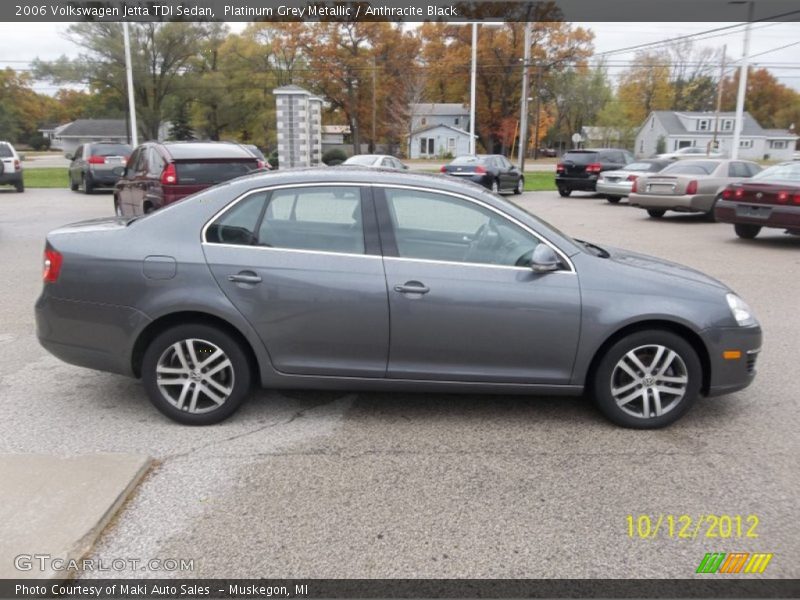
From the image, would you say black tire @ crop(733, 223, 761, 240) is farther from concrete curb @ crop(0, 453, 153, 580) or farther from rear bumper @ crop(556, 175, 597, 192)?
A: concrete curb @ crop(0, 453, 153, 580)

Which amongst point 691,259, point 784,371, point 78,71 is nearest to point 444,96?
point 78,71

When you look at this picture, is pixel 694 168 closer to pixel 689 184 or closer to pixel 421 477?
pixel 689 184

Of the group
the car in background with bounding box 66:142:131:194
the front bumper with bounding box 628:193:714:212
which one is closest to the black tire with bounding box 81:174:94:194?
the car in background with bounding box 66:142:131:194

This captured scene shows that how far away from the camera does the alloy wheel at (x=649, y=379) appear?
417 cm

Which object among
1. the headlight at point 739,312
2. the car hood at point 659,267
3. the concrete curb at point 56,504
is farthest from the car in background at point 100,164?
the headlight at point 739,312

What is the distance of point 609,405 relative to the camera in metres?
4.23

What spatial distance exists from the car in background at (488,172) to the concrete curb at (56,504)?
18093mm

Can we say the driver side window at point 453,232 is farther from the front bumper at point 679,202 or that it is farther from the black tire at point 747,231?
the front bumper at point 679,202

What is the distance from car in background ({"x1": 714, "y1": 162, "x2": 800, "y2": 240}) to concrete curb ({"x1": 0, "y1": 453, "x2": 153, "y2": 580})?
37.9 feet

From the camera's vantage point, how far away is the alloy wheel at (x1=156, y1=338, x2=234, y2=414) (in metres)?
4.12

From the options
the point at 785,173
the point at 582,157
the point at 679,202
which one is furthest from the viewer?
the point at 582,157

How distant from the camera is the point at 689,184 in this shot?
15.6m
